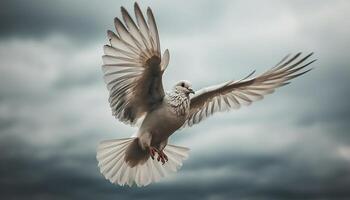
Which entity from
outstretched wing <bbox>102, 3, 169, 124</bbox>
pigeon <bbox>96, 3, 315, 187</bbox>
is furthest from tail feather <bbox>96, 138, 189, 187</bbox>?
outstretched wing <bbox>102, 3, 169, 124</bbox>

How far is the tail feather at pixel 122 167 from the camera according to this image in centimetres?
1348

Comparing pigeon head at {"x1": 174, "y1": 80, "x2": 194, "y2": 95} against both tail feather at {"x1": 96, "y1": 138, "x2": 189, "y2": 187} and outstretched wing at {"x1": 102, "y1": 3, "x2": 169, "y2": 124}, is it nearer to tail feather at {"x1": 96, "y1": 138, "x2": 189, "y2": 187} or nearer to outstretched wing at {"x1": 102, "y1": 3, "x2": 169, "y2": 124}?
outstretched wing at {"x1": 102, "y1": 3, "x2": 169, "y2": 124}

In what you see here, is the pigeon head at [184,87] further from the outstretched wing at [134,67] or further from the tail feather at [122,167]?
the tail feather at [122,167]

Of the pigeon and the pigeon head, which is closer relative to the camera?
the pigeon

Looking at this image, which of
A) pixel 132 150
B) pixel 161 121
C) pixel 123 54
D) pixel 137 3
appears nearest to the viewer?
pixel 137 3

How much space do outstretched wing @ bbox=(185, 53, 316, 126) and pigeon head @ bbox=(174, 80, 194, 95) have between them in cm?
120

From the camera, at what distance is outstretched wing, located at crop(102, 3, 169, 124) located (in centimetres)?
1090

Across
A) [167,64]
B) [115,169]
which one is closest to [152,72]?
[167,64]

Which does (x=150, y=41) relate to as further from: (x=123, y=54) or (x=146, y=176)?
(x=146, y=176)

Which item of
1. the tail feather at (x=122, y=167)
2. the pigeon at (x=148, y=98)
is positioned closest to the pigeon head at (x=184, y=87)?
the pigeon at (x=148, y=98)

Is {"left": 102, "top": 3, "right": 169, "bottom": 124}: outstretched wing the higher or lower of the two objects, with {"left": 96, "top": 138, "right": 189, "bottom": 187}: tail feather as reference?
higher

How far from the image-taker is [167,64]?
38.7 feet

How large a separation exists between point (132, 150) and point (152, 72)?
2.30 metres

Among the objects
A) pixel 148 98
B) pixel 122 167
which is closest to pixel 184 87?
pixel 148 98
